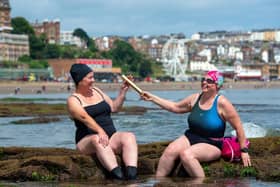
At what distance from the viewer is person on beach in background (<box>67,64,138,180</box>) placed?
8258 mm

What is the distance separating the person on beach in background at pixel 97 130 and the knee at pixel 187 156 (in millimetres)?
527

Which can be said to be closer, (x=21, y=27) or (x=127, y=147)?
(x=127, y=147)

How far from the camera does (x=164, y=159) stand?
855 cm

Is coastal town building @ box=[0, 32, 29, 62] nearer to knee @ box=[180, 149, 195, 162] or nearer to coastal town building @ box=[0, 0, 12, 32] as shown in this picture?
coastal town building @ box=[0, 0, 12, 32]

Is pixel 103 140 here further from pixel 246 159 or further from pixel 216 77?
pixel 246 159

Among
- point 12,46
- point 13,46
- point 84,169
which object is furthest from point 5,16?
point 84,169

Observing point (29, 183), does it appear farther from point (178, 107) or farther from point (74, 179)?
point (178, 107)

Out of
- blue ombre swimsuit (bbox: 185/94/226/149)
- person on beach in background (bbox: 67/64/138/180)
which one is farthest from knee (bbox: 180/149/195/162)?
person on beach in background (bbox: 67/64/138/180)

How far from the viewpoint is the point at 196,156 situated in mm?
8305

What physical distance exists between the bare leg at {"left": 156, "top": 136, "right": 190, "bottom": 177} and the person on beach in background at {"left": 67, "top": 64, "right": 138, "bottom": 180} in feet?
1.21

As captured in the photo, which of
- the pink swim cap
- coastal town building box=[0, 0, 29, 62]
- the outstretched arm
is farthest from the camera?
coastal town building box=[0, 0, 29, 62]

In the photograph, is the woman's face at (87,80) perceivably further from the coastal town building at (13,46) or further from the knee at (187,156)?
the coastal town building at (13,46)

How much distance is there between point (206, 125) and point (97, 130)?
1218 millimetres

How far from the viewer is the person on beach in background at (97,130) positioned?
8258 millimetres
